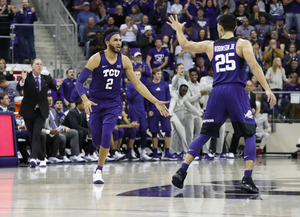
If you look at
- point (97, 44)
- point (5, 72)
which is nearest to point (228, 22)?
point (5, 72)

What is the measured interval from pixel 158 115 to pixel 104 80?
7.32 m

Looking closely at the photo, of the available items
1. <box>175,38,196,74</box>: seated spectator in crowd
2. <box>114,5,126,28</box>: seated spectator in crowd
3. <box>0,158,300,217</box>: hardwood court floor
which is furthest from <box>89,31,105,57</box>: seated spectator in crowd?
<box>0,158,300,217</box>: hardwood court floor

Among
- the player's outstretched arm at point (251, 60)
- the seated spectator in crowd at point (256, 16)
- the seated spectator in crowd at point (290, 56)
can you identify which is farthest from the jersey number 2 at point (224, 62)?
the seated spectator in crowd at point (256, 16)

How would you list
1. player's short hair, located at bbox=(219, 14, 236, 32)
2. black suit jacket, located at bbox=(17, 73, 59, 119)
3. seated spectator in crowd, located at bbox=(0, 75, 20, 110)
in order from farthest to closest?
seated spectator in crowd, located at bbox=(0, 75, 20, 110), black suit jacket, located at bbox=(17, 73, 59, 119), player's short hair, located at bbox=(219, 14, 236, 32)

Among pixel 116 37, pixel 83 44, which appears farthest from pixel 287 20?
pixel 116 37

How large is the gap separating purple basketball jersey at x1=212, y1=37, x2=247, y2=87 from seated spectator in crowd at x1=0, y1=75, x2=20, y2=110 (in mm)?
8366

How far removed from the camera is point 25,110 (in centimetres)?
1359

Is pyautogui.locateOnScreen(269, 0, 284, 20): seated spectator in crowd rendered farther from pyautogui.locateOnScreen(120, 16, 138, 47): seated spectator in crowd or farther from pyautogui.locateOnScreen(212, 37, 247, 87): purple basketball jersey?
pyautogui.locateOnScreen(212, 37, 247, 87): purple basketball jersey

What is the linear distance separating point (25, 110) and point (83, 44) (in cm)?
758

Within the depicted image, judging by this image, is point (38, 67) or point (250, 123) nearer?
point (250, 123)

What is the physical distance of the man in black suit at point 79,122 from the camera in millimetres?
15844

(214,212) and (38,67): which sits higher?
(38,67)

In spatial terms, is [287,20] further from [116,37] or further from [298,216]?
[298,216]

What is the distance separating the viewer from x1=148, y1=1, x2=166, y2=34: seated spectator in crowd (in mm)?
22703
